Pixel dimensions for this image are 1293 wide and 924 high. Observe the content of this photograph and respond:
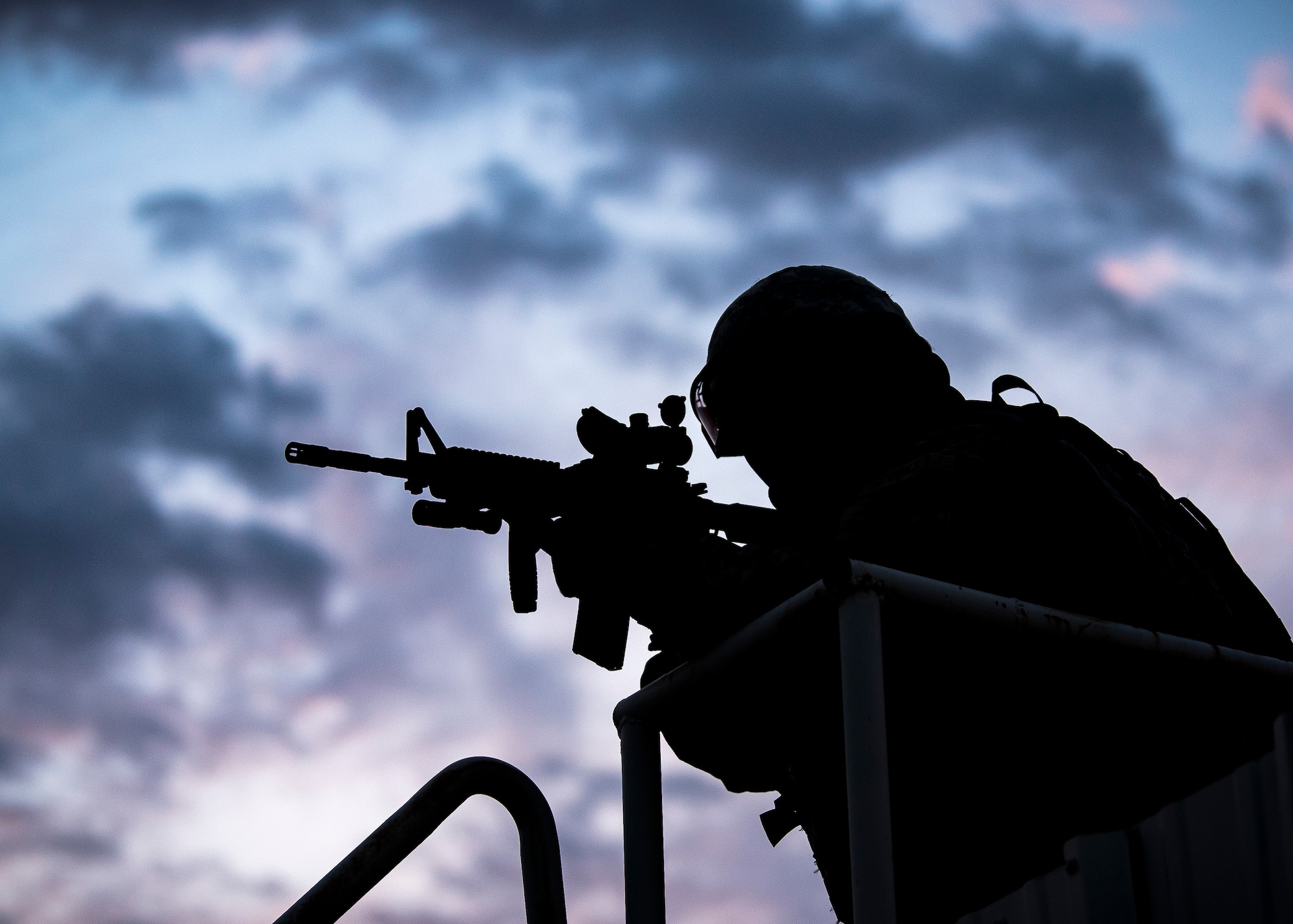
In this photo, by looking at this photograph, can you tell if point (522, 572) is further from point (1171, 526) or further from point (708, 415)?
point (1171, 526)

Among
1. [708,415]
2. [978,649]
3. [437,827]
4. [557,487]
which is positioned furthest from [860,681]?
[708,415]

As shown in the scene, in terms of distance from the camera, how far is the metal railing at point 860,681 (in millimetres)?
2291

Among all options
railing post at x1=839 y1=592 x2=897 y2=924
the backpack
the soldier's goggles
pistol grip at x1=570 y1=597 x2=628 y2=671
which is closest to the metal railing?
railing post at x1=839 y1=592 x2=897 y2=924

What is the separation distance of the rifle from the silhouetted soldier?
36cm

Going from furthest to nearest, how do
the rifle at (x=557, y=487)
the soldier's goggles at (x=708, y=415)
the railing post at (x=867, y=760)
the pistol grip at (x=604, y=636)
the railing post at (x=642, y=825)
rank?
1. the soldier's goggles at (x=708, y=415)
2. the rifle at (x=557, y=487)
3. the pistol grip at (x=604, y=636)
4. the railing post at (x=642, y=825)
5. the railing post at (x=867, y=760)

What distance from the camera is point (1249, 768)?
2.34 meters

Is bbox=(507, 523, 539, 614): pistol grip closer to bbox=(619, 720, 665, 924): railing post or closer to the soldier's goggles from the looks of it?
the soldier's goggles

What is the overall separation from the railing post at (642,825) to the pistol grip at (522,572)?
5.53 ft

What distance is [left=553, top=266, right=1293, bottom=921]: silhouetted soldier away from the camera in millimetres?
3133

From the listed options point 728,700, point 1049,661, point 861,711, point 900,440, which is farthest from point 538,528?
point 861,711

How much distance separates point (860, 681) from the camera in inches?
93.2

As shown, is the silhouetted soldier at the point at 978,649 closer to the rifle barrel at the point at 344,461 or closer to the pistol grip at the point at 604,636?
the pistol grip at the point at 604,636

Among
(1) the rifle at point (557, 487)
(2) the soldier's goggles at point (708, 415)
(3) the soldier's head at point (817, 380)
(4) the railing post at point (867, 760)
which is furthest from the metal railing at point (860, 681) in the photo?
(2) the soldier's goggles at point (708, 415)

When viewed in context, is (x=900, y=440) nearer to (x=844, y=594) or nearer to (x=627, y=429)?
(x=627, y=429)
